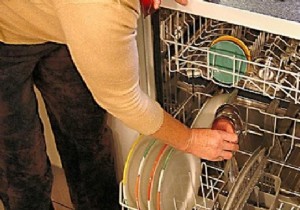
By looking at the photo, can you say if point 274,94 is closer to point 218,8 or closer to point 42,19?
point 218,8

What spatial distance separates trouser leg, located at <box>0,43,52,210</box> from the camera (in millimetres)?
1365

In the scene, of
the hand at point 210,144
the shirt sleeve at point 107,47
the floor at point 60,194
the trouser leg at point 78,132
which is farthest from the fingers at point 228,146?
the floor at point 60,194

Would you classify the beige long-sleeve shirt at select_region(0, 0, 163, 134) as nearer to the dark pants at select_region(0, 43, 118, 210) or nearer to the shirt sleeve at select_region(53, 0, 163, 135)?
the shirt sleeve at select_region(53, 0, 163, 135)

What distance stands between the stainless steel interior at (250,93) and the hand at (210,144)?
0.05m

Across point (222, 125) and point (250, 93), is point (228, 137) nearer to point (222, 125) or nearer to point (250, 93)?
point (222, 125)

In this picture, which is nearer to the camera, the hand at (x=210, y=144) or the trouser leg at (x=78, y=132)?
the hand at (x=210, y=144)

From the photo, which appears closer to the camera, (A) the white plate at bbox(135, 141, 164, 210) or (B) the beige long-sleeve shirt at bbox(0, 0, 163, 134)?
(B) the beige long-sleeve shirt at bbox(0, 0, 163, 134)

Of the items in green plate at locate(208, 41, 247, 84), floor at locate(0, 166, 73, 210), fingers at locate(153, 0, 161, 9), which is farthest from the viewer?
floor at locate(0, 166, 73, 210)

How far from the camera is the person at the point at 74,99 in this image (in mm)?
1010

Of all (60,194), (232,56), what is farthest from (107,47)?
(60,194)

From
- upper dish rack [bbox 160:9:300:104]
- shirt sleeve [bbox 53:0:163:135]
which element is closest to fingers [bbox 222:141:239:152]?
upper dish rack [bbox 160:9:300:104]

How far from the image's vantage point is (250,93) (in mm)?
1469

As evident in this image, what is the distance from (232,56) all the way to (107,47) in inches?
14.0

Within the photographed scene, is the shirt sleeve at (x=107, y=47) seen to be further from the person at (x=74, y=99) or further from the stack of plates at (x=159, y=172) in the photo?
the stack of plates at (x=159, y=172)
